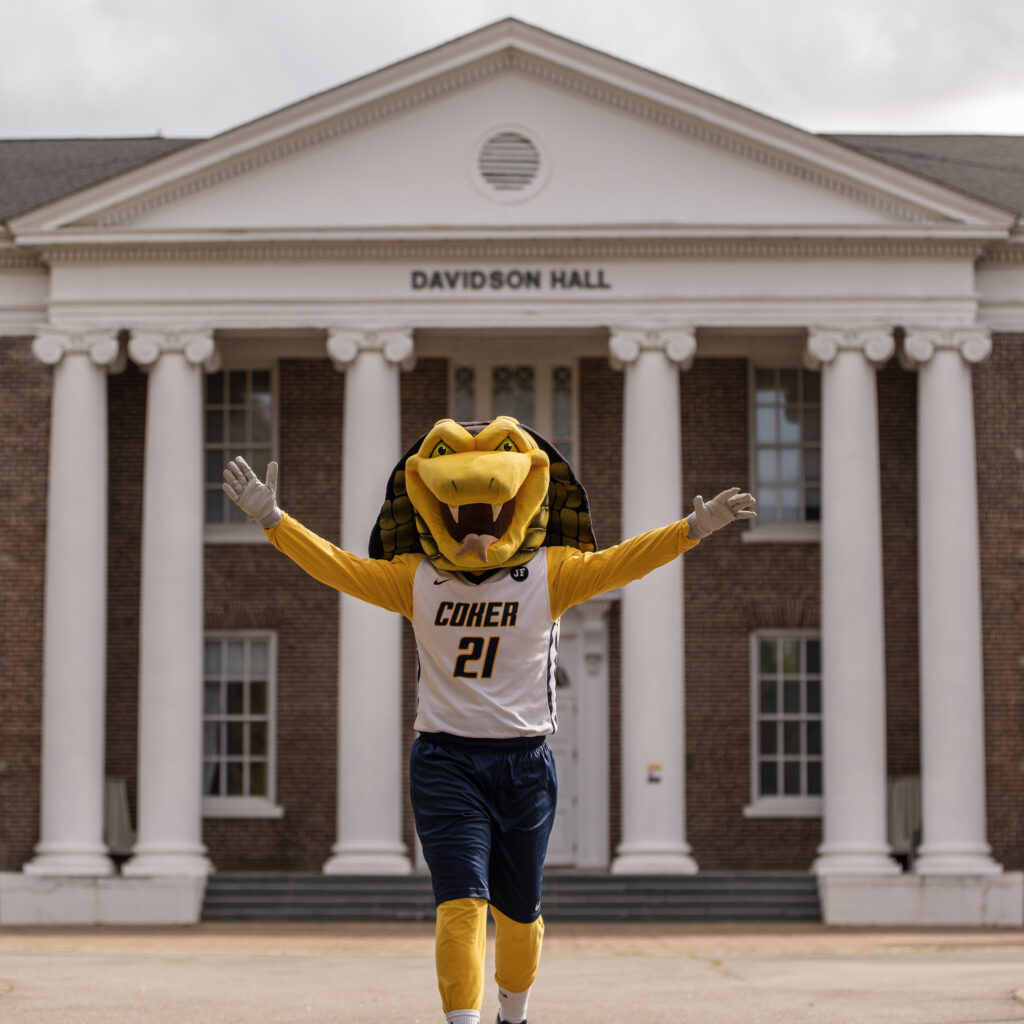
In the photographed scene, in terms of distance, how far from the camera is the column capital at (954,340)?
21844 mm

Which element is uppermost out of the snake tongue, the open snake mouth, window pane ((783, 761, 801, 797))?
the open snake mouth

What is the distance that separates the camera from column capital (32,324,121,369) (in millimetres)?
21984

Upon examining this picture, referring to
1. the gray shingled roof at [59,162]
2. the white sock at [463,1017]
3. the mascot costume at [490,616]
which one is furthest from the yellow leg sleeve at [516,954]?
the gray shingled roof at [59,162]

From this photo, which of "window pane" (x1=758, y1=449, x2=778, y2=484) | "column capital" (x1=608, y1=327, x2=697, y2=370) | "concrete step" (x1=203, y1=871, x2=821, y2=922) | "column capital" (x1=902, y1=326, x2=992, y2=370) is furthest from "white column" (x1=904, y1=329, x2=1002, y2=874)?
"column capital" (x1=608, y1=327, x2=697, y2=370)

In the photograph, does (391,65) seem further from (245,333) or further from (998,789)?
(998,789)

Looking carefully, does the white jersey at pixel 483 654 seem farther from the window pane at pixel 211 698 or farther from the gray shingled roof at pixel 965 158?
the gray shingled roof at pixel 965 158

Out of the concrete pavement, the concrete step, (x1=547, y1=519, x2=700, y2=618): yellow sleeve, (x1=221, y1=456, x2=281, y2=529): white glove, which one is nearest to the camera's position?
(x1=221, y1=456, x2=281, y2=529): white glove

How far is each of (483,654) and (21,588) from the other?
53.3 feet

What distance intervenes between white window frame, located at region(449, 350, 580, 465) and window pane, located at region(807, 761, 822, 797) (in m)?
4.79

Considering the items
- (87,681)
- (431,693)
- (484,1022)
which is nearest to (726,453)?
(87,681)

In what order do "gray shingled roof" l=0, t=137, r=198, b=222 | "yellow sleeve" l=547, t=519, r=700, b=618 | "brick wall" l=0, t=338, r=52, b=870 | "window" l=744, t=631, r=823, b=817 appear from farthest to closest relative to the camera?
1. "gray shingled roof" l=0, t=137, r=198, b=222
2. "window" l=744, t=631, r=823, b=817
3. "brick wall" l=0, t=338, r=52, b=870
4. "yellow sleeve" l=547, t=519, r=700, b=618

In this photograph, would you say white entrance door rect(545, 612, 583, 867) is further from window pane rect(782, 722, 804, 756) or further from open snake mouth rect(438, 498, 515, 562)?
open snake mouth rect(438, 498, 515, 562)

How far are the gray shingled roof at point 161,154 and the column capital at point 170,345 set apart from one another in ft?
10.3

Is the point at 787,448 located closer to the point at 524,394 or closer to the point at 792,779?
the point at 524,394
